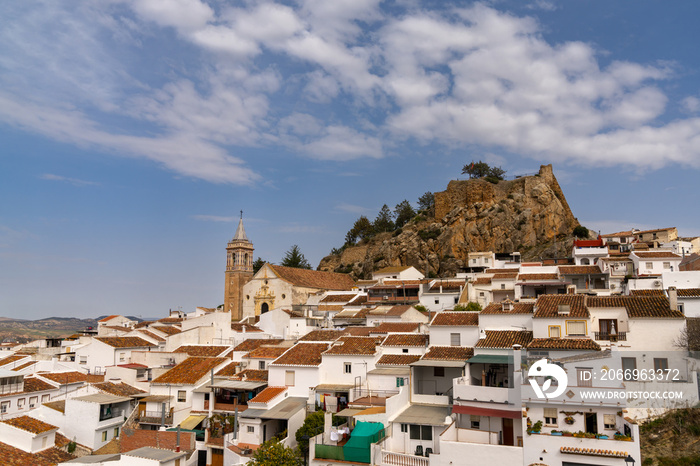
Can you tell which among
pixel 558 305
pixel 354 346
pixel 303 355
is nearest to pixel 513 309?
pixel 558 305

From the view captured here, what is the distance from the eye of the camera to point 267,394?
28.2m

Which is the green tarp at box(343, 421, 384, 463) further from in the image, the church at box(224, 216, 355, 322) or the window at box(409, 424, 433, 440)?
the church at box(224, 216, 355, 322)

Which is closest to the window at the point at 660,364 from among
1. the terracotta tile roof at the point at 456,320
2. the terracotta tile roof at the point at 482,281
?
the terracotta tile roof at the point at 456,320

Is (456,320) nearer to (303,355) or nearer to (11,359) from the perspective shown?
(303,355)

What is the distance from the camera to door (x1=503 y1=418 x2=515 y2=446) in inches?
856

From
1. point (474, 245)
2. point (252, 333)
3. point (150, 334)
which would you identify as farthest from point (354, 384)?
point (474, 245)

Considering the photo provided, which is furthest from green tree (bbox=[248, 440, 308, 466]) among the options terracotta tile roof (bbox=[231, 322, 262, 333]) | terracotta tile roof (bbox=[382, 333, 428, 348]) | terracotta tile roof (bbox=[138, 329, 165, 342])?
terracotta tile roof (bbox=[231, 322, 262, 333])

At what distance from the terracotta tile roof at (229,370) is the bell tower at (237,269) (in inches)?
1530

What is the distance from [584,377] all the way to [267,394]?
639 inches

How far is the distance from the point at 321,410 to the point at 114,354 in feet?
71.6

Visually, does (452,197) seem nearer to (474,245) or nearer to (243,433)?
(474,245)

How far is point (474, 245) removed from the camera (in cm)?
7775

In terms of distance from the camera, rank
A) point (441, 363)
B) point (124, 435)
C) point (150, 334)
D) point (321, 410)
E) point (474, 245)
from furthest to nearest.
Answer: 1. point (474, 245)
2. point (150, 334)
3. point (124, 435)
4. point (321, 410)
5. point (441, 363)

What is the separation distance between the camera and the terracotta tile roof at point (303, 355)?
29.8 metres
